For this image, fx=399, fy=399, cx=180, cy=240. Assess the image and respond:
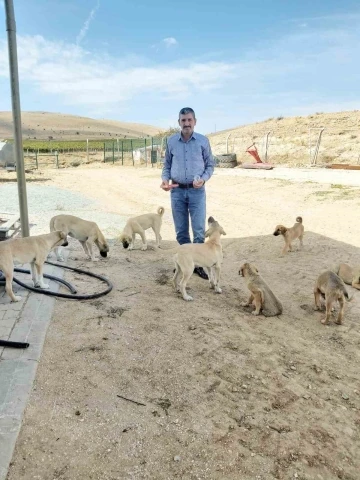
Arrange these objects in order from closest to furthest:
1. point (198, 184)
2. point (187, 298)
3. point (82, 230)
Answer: point (187, 298)
point (198, 184)
point (82, 230)

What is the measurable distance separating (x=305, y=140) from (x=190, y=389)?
102ft

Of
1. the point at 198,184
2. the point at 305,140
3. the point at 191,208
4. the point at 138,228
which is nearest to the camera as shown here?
the point at 198,184

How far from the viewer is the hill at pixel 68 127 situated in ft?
339

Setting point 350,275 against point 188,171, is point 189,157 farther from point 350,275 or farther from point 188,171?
point 350,275

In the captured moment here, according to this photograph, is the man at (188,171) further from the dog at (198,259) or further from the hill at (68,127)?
the hill at (68,127)

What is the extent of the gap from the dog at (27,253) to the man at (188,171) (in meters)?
1.90

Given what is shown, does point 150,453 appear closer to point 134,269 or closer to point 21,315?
point 21,315

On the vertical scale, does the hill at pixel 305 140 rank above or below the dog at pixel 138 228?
above

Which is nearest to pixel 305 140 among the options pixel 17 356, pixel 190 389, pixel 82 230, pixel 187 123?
pixel 82 230

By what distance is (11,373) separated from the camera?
3529mm

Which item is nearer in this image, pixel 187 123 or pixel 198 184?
pixel 187 123

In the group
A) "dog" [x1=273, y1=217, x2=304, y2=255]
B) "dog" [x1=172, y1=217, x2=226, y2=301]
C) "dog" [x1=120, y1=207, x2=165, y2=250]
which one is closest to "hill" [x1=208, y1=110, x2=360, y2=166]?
"dog" [x1=273, y1=217, x2=304, y2=255]

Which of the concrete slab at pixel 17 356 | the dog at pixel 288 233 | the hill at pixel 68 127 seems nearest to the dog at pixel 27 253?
the concrete slab at pixel 17 356

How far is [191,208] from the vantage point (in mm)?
6469
